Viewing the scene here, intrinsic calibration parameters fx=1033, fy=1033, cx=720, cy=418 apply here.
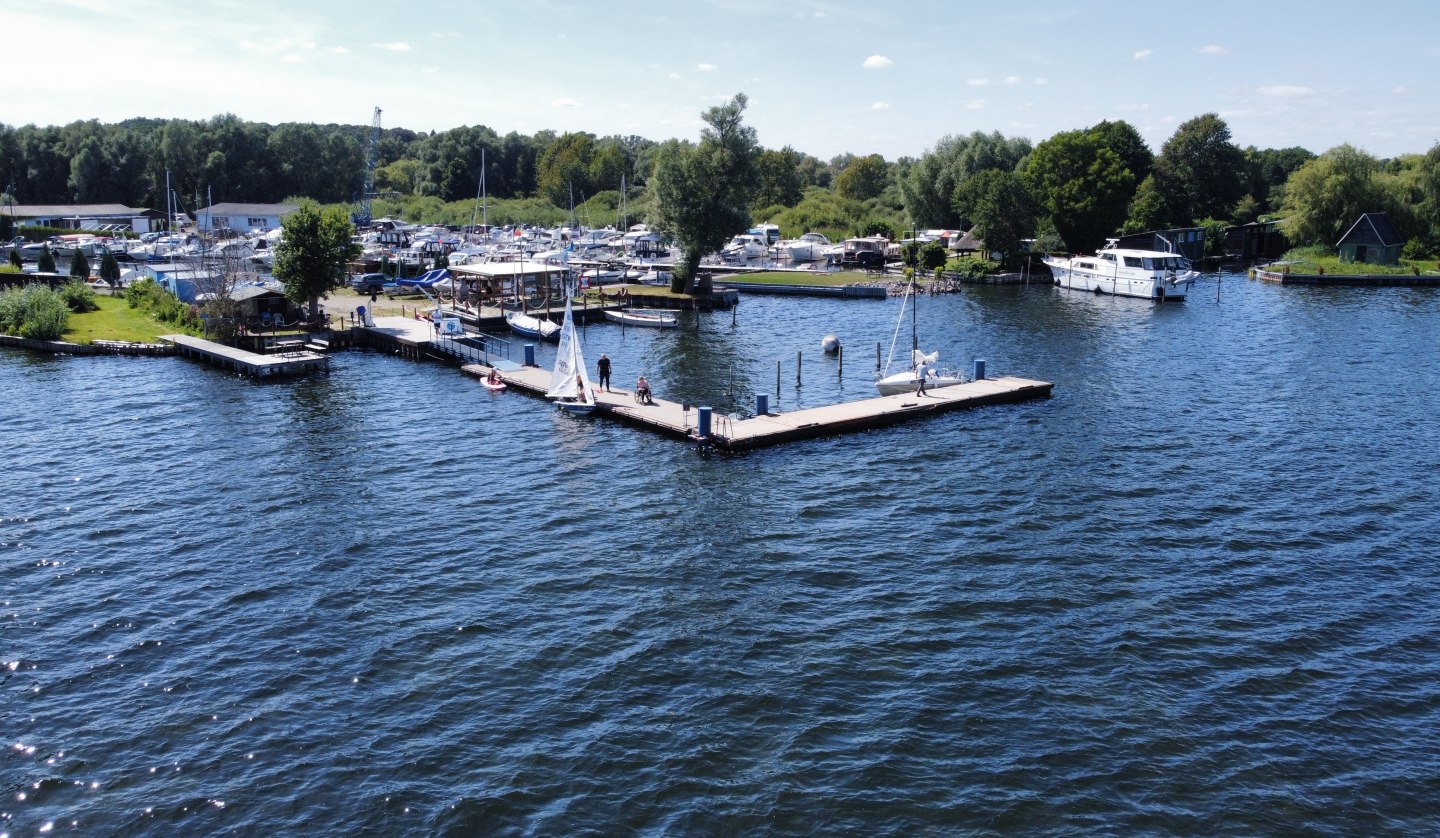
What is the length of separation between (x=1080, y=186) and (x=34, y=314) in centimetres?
11099

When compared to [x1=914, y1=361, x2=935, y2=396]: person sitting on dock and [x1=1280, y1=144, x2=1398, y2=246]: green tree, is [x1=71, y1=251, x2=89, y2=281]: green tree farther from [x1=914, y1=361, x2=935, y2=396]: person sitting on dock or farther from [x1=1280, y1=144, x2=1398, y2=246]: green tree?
[x1=1280, y1=144, x2=1398, y2=246]: green tree

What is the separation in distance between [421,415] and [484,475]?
40.3ft

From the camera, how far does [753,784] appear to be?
74.1 ft

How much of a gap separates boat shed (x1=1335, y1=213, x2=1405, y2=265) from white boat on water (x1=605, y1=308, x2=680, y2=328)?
87323 mm

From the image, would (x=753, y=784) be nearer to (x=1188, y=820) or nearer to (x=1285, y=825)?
(x=1188, y=820)

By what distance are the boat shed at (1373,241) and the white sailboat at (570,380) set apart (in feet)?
358

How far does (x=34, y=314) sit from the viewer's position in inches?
2854

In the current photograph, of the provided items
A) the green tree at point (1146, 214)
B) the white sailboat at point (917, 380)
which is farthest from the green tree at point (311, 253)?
the green tree at point (1146, 214)

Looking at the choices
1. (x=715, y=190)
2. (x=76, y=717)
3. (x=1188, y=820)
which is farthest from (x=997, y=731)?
(x=715, y=190)

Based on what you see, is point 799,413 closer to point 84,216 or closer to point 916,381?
point 916,381

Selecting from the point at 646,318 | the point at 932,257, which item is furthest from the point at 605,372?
the point at 932,257

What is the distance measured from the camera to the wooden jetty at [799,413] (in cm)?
4838

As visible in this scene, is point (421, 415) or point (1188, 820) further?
point (421, 415)

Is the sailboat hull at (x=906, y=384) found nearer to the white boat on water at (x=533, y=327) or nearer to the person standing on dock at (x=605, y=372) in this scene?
the person standing on dock at (x=605, y=372)
